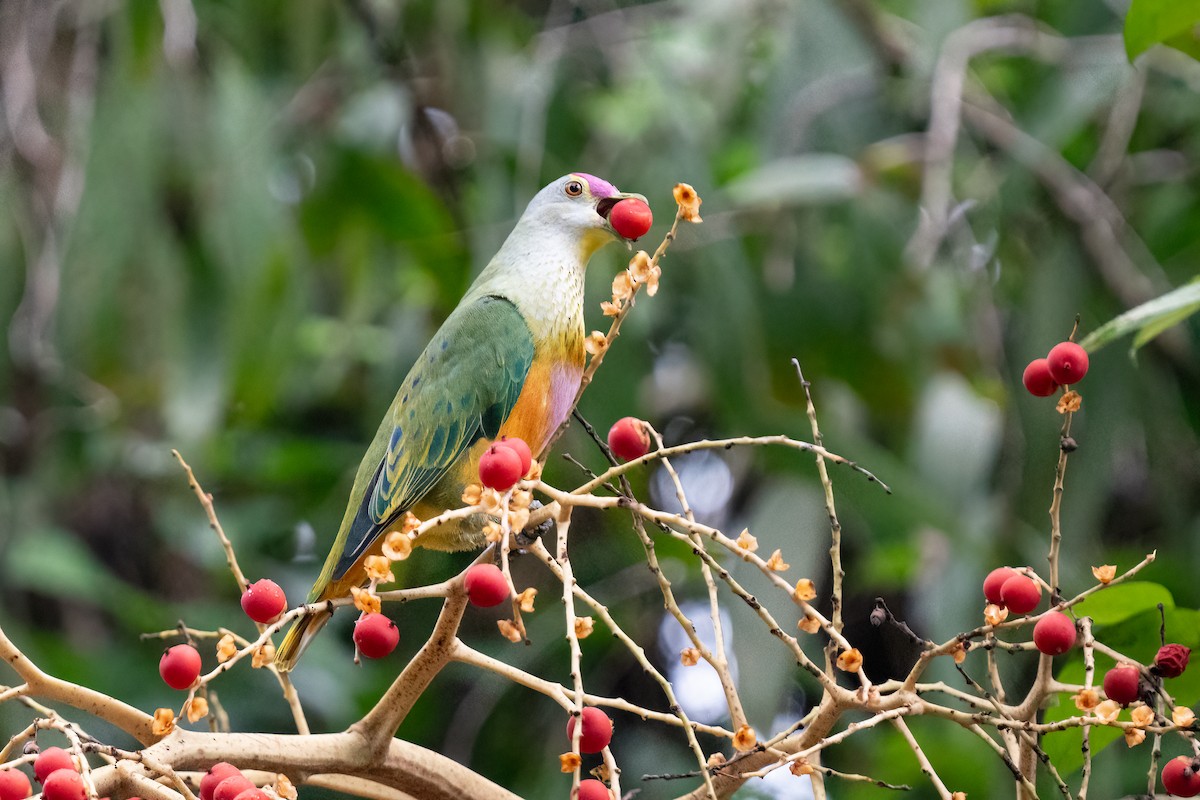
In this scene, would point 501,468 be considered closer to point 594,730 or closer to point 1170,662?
point 594,730

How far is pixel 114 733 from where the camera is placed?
3.42 metres

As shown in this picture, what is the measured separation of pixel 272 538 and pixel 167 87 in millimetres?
1336

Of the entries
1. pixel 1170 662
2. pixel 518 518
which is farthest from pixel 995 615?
pixel 518 518

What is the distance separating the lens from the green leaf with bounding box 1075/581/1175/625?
1.35 meters

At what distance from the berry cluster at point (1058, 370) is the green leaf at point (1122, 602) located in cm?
21

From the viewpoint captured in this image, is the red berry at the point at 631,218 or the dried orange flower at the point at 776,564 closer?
the dried orange flower at the point at 776,564

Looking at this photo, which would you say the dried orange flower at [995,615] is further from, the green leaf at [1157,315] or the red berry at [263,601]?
the red berry at [263,601]

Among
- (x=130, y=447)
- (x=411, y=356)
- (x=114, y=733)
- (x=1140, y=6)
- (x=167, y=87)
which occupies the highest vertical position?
(x=1140, y=6)

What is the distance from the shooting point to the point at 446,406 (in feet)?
5.38

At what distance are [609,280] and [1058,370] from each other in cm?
214

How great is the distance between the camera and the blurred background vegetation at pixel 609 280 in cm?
305

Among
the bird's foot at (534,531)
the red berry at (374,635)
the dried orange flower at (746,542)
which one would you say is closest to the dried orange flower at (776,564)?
the dried orange flower at (746,542)

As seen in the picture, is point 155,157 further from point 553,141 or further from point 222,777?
point 222,777

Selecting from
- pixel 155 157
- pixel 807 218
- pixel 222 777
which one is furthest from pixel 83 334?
pixel 222 777
